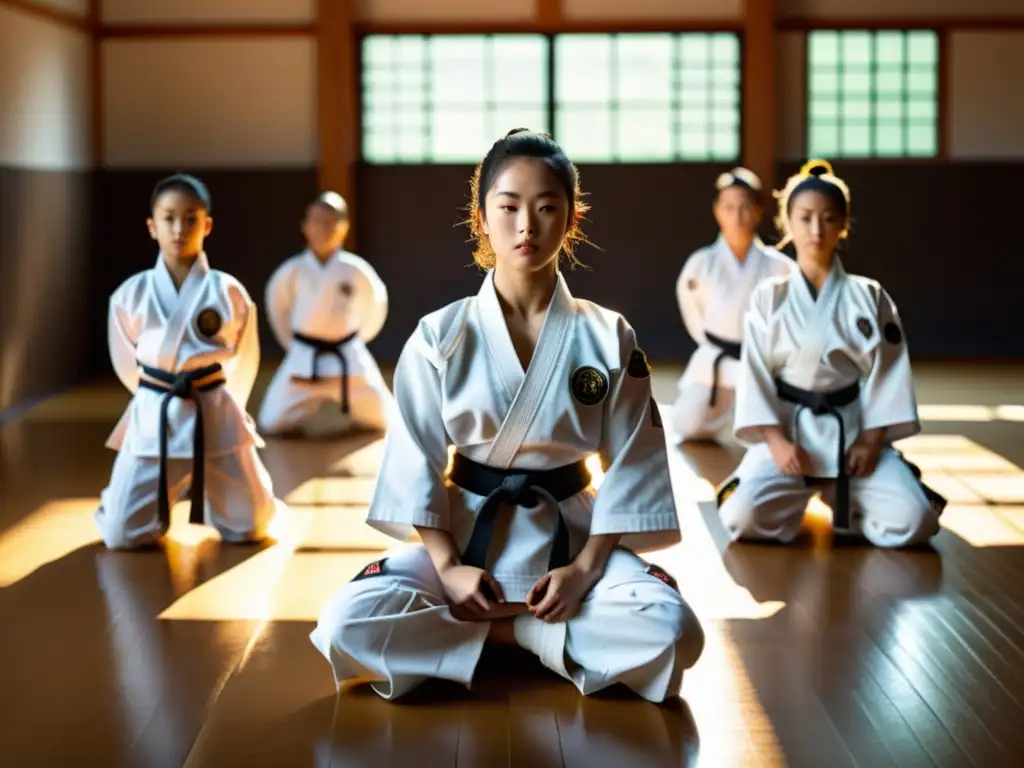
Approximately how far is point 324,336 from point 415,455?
157 inches

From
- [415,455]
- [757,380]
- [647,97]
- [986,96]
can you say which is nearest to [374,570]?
[415,455]

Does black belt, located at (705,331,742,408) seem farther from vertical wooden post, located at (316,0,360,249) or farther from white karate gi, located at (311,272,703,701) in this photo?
vertical wooden post, located at (316,0,360,249)

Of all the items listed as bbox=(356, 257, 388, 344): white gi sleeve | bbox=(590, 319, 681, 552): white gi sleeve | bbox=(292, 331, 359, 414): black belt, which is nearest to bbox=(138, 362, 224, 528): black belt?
bbox=(590, 319, 681, 552): white gi sleeve

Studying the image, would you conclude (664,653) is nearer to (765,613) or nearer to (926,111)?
(765,613)

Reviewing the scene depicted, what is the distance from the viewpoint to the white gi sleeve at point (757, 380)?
450 cm

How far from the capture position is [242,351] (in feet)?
15.1

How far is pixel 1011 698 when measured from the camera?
3.01m

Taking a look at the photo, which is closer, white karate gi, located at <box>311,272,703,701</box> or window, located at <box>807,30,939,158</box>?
white karate gi, located at <box>311,272,703,701</box>

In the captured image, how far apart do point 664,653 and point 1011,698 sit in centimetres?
72

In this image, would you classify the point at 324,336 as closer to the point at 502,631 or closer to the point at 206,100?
the point at 206,100

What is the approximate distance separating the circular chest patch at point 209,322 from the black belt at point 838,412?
1.76 meters

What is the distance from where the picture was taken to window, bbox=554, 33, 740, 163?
10047 mm

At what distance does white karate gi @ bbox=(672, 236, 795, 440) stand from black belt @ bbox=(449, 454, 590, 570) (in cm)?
339

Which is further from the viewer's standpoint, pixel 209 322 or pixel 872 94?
pixel 872 94
